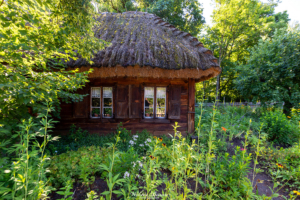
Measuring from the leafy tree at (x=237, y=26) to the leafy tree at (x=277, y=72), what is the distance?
375 cm

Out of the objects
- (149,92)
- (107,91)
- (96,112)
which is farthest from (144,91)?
(96,112)

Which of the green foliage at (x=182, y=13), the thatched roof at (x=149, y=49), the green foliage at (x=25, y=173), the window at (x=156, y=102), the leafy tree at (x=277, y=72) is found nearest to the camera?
the green foliage at (x=25, y=173)

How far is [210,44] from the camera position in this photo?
46.5 feet

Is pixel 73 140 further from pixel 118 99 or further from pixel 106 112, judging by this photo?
pixel 118 99

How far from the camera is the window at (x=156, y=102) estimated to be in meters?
4.84

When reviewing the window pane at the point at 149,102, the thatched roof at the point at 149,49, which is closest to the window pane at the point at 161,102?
the window pane at the point at 149,102

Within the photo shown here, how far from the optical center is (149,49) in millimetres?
4168

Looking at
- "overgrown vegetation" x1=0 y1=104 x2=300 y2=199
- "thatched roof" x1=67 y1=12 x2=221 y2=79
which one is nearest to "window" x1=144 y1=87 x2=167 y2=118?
"overgrown vegetation" x1=0 y1=104 x2=300 y2=199

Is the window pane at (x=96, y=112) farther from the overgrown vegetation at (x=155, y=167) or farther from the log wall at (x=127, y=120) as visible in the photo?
the overgrown vegetation at (x=155, y=167)

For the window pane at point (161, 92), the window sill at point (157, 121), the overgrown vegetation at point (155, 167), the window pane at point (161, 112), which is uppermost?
the window pane at point (161, 92)

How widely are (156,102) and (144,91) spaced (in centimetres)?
59

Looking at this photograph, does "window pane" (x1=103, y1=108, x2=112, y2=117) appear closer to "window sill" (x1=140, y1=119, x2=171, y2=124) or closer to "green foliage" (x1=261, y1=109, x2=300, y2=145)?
"window sill" (x1=140, y1=119, x2=171, y2=124)

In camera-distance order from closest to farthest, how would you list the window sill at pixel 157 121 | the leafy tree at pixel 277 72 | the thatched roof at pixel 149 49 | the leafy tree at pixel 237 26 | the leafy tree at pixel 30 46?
1. the leafy tree at pixel 30 46
2. the thatched roof at pixel 149 49
3. the window sill at pixel 157 121
4. the leafy tree at pixel 277 72
5. the leafy tree at pixel 237 26

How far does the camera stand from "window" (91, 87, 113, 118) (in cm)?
485
